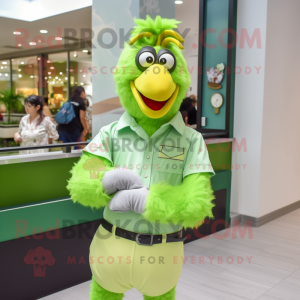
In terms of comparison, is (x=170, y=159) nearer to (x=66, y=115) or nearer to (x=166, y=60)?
(x=166, y=60)

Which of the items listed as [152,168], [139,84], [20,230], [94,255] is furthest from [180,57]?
[20,230]

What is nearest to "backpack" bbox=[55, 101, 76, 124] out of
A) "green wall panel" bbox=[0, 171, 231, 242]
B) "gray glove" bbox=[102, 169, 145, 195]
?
"green wall panel" bbox=[0, 171, 231, 242]

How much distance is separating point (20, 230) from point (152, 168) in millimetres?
1071

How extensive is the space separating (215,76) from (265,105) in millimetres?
602

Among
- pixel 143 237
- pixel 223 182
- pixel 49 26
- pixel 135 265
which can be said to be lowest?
pixel 223 182

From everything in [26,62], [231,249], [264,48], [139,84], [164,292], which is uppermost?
[26,62]

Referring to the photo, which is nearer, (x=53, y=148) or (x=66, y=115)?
(x=53, y=148)

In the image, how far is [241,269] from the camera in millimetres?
2840

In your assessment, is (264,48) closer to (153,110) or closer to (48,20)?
(153,110)

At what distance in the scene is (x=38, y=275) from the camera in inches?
91.0

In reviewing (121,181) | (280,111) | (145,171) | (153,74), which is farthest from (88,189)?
(280,111)

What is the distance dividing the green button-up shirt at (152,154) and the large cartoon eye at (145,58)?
23cm

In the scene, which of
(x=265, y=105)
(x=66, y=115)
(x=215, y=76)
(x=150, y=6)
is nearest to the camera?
(x=150, y=6)

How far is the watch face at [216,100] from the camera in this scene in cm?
388
